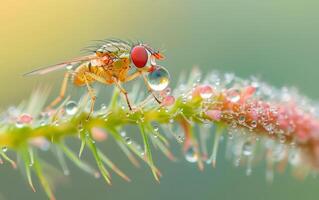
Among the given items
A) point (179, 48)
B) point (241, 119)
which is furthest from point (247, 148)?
point (179, 48)

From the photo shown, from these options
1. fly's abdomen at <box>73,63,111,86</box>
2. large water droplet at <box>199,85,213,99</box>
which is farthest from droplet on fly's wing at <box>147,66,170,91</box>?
fly's abdomen at <box>73,63,111,86</box>

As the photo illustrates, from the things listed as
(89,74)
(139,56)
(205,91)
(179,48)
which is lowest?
(179,48)

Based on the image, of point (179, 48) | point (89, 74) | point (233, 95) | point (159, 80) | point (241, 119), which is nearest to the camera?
point (241, 119)

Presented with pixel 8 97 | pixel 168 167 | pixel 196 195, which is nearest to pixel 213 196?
pixel 196 195

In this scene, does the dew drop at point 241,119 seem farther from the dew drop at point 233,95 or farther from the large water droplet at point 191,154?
the large water droplet at point 191,154

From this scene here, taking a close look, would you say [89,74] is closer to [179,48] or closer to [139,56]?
[139,56]

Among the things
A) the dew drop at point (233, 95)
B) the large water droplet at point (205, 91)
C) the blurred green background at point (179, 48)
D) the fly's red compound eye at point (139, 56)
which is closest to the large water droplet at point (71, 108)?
the large water droplet at point (205, 91)

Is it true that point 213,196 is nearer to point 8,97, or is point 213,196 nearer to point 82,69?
point 8,97

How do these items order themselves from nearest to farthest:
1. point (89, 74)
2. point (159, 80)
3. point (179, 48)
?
point (159, 80) → point (89, 74) → point (179, 48)
